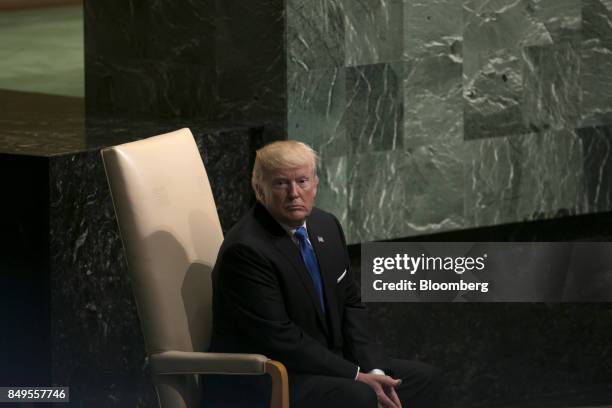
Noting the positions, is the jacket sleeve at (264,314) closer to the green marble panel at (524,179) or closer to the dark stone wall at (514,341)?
the dark stone wall at (514,341)

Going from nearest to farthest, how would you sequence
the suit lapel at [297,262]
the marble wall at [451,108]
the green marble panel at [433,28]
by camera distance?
1. the suit lapel at [297,262]
2. the marble wall at [451,108]
3. the green marble panel at [433,28]

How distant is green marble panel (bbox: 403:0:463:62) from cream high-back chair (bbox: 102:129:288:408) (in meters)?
1.57

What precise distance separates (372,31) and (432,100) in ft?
1.20

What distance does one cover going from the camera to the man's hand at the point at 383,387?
449cm

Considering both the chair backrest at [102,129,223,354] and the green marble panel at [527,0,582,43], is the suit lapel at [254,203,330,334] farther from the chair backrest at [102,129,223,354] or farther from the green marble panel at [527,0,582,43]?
the green marble panel at [527,0,582,43]

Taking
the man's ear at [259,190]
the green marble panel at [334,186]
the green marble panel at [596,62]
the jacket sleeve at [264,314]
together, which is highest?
the green marble panel at [596,62]

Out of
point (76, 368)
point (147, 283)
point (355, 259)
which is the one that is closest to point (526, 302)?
point (355, 259)

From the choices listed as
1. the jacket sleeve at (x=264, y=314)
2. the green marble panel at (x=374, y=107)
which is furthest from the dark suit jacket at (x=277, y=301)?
the green marble panel at (x=374, y=107)

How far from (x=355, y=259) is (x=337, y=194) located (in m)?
0.25

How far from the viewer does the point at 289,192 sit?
4.46 m

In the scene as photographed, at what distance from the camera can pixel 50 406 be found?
5391 mm

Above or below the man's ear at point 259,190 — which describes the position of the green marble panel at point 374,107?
above

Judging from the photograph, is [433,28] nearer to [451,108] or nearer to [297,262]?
[451,108]

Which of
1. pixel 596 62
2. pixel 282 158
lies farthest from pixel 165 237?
pixel 596 62
